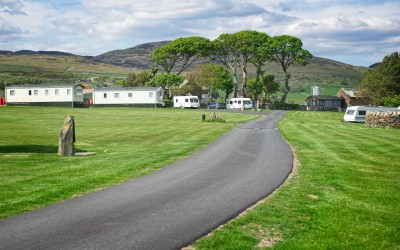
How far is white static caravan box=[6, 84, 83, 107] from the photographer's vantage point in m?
85.5

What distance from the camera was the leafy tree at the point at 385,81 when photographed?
75.4m

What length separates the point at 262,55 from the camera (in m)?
99.0

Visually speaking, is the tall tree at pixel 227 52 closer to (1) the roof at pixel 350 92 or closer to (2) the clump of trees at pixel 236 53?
(2) the clump of trees at pixel 236 53

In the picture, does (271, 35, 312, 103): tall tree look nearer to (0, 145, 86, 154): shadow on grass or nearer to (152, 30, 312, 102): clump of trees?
(152, 30, 312, 102): clump of trees

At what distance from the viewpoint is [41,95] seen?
8581 centimetres

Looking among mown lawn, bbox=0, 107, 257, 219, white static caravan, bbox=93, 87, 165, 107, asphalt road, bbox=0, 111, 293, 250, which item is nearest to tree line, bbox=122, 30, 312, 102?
white static caravan, bbox=93, 87, 165, 107

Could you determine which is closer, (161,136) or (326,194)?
(326,194)

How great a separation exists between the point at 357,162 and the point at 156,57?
94.8 meters

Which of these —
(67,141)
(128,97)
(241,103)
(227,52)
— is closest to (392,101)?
(241,103)

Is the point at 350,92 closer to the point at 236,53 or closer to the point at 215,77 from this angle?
the point at 236,53

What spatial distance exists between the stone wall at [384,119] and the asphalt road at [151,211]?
29.9 meters

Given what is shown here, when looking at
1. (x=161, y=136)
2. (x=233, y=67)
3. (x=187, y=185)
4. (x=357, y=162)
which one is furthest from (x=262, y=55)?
(x=187, y=185)

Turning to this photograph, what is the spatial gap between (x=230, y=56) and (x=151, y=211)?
99.7 meters

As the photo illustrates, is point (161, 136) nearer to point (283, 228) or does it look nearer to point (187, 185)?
point (187, 185)
